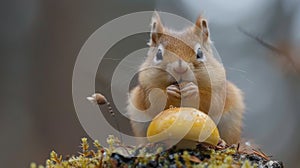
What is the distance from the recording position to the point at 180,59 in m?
0.96

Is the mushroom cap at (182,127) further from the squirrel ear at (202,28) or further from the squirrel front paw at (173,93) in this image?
the squirrel ear at (202,28)

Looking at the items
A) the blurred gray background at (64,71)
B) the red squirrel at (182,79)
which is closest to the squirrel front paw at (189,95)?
the red squirrel at (182,79)

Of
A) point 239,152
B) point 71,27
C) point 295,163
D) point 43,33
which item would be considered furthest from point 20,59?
point 239,152

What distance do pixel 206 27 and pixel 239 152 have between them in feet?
1.50

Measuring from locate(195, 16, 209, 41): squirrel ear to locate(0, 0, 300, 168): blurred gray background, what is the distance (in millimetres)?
1440

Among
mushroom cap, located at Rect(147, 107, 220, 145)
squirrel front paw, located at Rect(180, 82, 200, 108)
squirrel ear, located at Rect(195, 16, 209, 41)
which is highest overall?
squirrel ear, located at Rect(195, 16, 209, 41)

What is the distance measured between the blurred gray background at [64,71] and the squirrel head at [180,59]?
1441mm

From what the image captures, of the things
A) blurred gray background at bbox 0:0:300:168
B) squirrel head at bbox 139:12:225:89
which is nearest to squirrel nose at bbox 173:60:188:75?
squirrel head at bbox 139:12:225:89

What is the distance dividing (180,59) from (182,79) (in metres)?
0.06

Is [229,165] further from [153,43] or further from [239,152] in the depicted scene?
[153,43]

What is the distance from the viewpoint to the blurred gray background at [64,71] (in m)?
2.74

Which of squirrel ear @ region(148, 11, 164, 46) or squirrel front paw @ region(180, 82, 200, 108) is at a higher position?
squirrel ear @ region(148, 11, 164, 46)

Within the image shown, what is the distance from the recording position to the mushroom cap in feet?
2.15

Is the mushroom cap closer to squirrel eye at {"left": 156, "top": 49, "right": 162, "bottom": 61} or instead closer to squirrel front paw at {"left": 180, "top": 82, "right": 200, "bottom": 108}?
squirrel front paw at {"left": 180, "top": 82, "right": 200, "bottom": 108}
